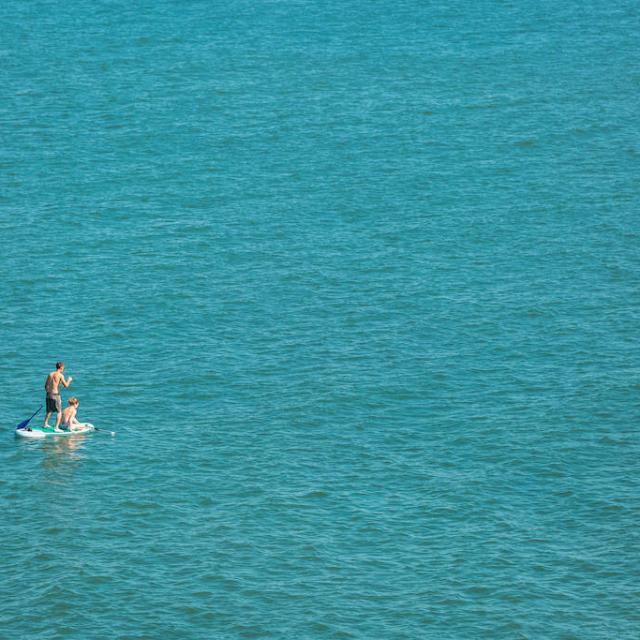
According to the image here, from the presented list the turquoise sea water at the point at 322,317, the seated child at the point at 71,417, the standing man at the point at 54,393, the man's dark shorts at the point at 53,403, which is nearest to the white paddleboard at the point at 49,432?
the seated child at the point at 71,417

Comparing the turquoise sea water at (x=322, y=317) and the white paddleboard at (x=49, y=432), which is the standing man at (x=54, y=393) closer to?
the white paddleboard at (x=49, y=432)

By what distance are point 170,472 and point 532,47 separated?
6475cm

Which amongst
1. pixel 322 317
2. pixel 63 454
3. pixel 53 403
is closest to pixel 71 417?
pixel 53 403

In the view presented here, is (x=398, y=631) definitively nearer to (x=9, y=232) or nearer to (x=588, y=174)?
(x=9, y=232)

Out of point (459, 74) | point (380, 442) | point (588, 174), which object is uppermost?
point (459, 74)

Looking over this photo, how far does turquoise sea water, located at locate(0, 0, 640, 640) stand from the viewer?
45.0 meters

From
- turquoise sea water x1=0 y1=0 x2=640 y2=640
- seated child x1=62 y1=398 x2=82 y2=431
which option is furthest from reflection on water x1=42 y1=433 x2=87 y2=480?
seated child x1=62 y1=398 x2=82 y2=431

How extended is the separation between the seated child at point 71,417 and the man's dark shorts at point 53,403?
0.97 ft

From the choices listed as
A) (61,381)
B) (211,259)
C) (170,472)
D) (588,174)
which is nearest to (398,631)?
(170,472)

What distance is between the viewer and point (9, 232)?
78.5 metres

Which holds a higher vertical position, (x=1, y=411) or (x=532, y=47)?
(x=532, y=47)

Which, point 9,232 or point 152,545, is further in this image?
point 9,232

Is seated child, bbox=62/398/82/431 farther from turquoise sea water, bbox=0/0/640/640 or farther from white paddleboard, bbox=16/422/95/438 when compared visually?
turquoise sea water, bbox=0/0/640/640

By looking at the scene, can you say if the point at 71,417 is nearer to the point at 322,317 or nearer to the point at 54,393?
the point at 54,393
